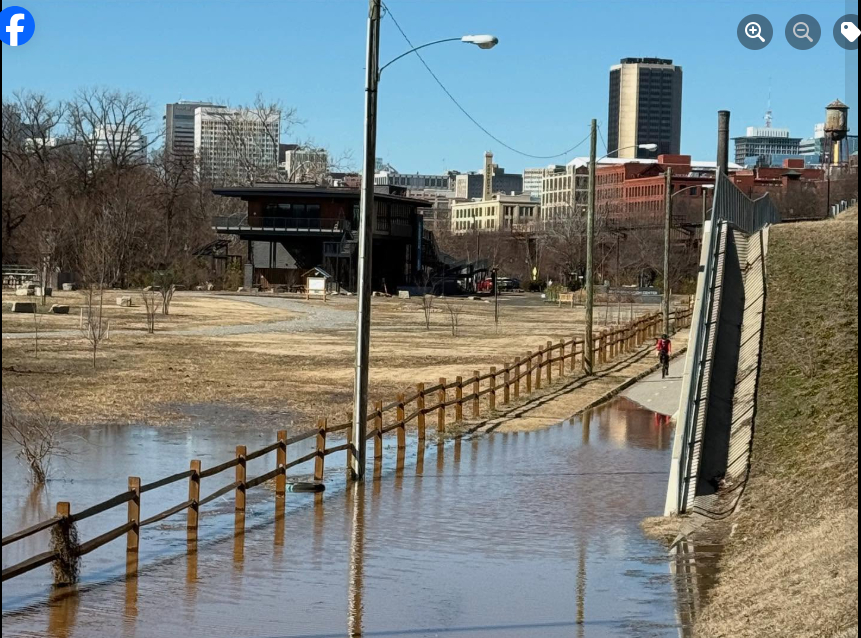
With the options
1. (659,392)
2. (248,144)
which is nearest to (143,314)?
(659,392)

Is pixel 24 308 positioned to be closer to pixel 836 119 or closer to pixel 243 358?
pixel 243 358

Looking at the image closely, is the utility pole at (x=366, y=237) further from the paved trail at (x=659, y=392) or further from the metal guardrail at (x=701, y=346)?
the paved trail at (x=659, y=392)

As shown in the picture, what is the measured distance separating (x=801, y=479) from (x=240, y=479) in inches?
283

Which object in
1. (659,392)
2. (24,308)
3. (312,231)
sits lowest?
(659,392)

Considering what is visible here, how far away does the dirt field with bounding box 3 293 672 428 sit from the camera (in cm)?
3006

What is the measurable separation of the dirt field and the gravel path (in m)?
0.11

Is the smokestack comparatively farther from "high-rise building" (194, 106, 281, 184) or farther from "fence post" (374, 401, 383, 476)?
"high-rise building" (194, 106, 281, 184)

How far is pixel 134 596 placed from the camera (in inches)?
497

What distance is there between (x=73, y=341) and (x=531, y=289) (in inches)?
3286

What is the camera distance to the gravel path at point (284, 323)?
48.8 metres

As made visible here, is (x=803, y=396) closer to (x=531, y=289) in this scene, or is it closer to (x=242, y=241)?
(x=242, y=241)

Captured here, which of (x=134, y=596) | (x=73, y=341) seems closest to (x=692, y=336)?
(x=134, y=596)

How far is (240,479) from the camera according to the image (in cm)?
1697

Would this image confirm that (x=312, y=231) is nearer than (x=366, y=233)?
No
